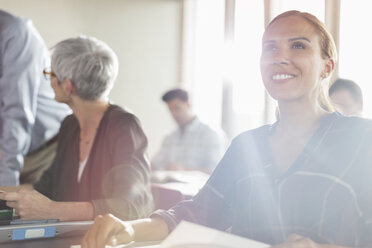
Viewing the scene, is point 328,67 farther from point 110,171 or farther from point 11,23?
point 11,23

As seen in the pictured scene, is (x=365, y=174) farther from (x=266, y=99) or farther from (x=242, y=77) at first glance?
(x=242, y=77)

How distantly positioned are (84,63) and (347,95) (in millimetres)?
1530

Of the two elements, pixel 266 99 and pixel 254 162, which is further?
pixel 266 99

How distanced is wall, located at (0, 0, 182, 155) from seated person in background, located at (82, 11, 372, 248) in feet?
13.7

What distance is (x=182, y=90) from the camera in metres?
4.64

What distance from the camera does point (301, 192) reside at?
104cm

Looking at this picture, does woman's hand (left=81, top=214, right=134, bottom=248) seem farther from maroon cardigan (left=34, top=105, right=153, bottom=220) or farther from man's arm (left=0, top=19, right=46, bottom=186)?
man's arm (left=0, top=19, right=46, bottom=186)

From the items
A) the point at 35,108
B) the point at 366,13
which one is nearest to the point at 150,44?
the point at 366,13

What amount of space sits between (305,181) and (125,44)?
4.72 m

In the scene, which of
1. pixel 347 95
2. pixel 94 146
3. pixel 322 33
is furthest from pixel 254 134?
pixel 347 95

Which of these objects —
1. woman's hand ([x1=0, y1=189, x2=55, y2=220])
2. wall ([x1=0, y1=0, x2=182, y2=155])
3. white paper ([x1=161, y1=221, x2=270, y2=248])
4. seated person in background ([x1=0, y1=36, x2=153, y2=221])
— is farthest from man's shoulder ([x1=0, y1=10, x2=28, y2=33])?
wall ([x1=0, y1=0, x2=182, y2=155])

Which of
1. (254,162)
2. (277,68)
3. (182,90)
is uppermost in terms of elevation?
(277,68)

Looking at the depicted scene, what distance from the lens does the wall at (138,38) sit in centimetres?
517

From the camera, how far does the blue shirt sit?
991mm
